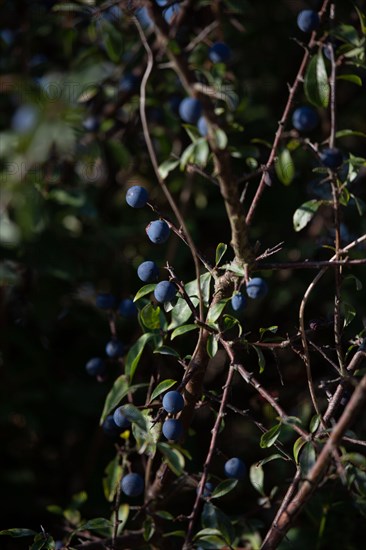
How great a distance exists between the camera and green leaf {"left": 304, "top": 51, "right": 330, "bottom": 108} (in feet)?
3.78

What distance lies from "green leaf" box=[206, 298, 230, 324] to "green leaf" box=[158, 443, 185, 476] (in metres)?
0.18

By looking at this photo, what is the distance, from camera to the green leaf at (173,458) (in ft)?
3.07

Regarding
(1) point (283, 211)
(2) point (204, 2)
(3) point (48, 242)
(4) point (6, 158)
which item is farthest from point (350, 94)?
(4) point (6, 158)

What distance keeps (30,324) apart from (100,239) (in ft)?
0.96

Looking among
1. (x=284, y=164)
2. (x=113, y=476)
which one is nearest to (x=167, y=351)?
(x=113, y=476)

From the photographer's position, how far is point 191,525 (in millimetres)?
1062

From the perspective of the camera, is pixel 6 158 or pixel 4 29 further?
pixel 4 29

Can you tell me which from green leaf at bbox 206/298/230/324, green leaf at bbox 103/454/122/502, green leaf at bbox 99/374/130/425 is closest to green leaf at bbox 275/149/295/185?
green leaf at bbox 206/298/230/324

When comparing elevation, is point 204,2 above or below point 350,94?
above

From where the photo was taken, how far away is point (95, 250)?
1.80 metres

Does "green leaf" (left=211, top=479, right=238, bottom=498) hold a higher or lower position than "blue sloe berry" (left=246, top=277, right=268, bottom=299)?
lower

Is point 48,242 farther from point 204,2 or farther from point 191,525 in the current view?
point 191,525

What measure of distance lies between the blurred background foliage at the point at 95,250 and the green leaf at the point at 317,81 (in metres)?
0.37

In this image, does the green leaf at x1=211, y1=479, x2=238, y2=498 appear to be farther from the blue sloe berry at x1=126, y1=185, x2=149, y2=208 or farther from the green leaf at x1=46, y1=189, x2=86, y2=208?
the green leaf at x1=46, y1=189, x2=86, y2=208
